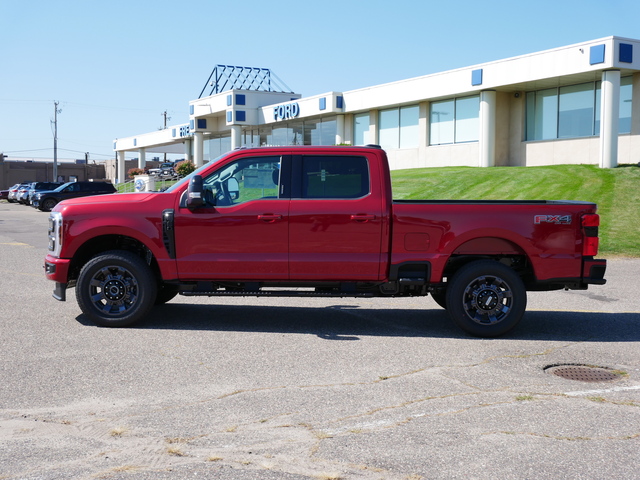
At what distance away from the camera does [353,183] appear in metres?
8.17

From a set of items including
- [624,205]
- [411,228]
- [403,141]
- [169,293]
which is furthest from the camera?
[403,141]

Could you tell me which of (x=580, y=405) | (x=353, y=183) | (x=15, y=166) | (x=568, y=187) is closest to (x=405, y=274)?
(x=353, y=183)

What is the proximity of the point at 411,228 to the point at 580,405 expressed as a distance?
117 inches

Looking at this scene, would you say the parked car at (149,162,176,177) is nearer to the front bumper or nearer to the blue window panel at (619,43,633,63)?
the blue window panel at (619,43,633,63)

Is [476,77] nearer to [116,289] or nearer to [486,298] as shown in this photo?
[486,298]

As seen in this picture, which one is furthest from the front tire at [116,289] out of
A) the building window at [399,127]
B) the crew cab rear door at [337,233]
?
the building window at [399,127]

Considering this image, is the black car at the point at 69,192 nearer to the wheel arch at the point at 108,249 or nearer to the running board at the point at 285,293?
the wheel arch at the point at 108,249

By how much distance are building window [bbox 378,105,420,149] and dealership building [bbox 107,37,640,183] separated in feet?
0.19

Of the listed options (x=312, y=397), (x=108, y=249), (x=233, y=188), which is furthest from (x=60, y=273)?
(x=312, y=397)

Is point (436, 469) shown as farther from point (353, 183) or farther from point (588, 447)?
point (353, 183)

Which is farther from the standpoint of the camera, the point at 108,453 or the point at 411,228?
the point at 411,228

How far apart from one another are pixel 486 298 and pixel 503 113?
94.8 feet

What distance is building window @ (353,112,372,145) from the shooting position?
4294 centimetres

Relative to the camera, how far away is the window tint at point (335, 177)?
8156mm
